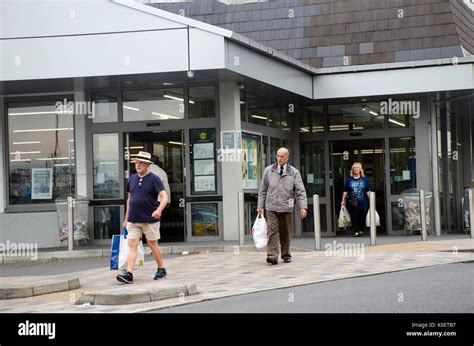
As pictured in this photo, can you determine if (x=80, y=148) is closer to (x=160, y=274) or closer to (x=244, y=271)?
(x=244, y=271)

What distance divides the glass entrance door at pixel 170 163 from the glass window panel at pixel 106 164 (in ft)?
0.87

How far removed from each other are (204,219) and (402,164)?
224 inches

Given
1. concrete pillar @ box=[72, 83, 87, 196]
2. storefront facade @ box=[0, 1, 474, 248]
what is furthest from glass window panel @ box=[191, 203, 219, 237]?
concrete pillar @ box=[72, 83, 87, 196]

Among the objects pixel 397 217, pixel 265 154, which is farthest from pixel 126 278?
pixel 397 217

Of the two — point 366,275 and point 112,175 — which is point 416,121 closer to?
point 112,175

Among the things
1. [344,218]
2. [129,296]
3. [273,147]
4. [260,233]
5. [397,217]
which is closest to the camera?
[129,296]

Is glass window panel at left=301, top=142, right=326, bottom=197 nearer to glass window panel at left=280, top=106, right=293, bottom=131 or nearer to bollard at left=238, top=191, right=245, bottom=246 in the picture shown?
glass window panel at left=280, top=106, right=293, bottom=131

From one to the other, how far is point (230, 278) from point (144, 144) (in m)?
6.94

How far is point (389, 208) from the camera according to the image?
21281mm

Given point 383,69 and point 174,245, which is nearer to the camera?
point 174,245

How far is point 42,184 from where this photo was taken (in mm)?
19203

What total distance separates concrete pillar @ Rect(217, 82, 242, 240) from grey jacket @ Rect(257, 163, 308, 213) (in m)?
4.09

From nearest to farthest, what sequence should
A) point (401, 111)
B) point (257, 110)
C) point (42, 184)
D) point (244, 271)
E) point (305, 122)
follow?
point (244, 271) → point (42, 184) → point (257, 110) → point (401, 111) → point (305, 122)
